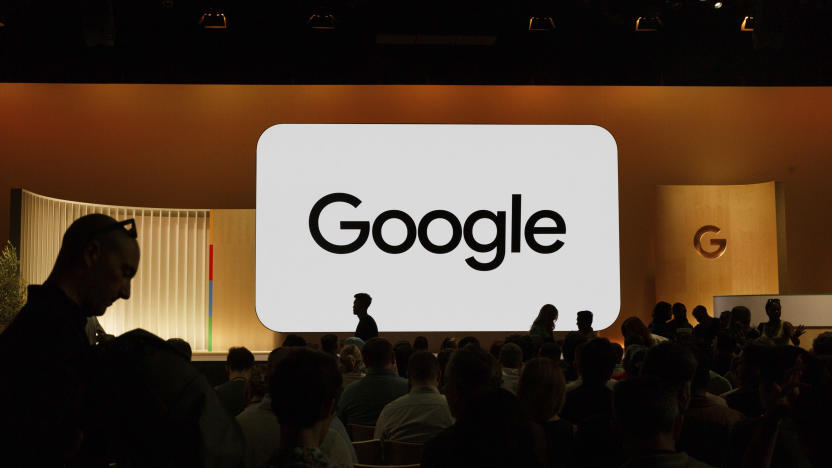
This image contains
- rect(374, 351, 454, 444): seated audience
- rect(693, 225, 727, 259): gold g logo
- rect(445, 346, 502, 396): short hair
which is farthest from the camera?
rect(693, 225, 727, 259): gold g logo

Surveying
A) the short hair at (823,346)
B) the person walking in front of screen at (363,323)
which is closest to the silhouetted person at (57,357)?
the short hair at (823,346)

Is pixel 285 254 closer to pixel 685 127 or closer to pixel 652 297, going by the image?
pixel 652 297

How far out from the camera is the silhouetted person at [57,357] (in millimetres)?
1405

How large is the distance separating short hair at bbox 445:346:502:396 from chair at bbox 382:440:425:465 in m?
0.83

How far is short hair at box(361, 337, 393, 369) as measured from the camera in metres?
4.33

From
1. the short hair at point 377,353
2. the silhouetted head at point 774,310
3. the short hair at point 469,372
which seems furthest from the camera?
the silhouetted head at point 774,310

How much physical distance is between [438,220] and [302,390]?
28.8 feet

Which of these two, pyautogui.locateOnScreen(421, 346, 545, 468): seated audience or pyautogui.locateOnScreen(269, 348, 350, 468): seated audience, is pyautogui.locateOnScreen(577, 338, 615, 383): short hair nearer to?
pyautogui.locateOnScreen(421, 346, 545, 468): seated audience

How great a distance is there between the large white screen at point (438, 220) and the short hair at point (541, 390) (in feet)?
24.6

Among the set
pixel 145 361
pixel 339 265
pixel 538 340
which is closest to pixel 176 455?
pixel 145 361

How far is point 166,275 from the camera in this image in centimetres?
1078
